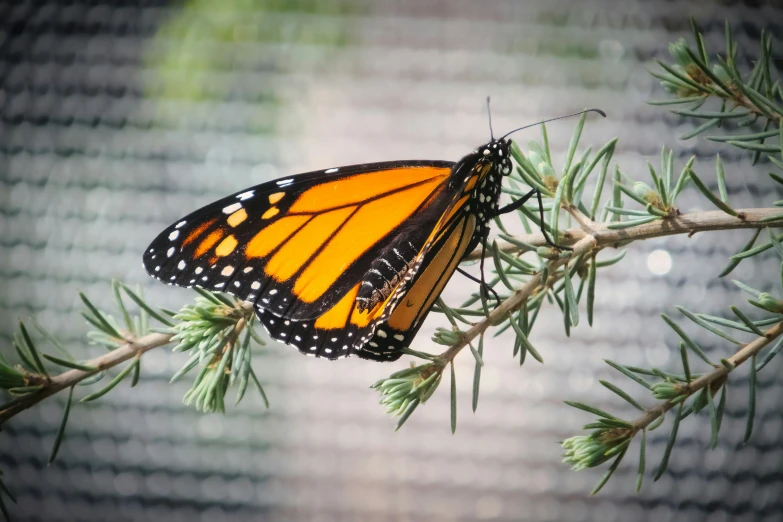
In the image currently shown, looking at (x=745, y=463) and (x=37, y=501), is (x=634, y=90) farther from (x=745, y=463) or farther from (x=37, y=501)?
(x=37, y=501)

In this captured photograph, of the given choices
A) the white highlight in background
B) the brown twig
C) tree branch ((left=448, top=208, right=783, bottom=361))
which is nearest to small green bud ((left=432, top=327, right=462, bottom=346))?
tree branch ((left=448, top=208, right=783, bottom=361))

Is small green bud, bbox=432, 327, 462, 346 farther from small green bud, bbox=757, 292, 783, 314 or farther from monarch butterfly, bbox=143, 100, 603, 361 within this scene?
small green bud, bbox=757, 292, 783, 314

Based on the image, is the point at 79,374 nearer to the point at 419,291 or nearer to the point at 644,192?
the point at 419,291

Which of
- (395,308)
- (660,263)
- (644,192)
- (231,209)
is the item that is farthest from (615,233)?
(660,263)

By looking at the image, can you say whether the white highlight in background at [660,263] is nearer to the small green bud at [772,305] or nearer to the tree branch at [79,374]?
the small green bud at [772,305]

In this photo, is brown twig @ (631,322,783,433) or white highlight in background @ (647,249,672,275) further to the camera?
white highlight in background @ (647,249,672,275)

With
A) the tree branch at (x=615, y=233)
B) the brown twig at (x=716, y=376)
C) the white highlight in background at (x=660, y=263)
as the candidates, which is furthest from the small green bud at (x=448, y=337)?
the white highlight in background at (x=660, y=263)
